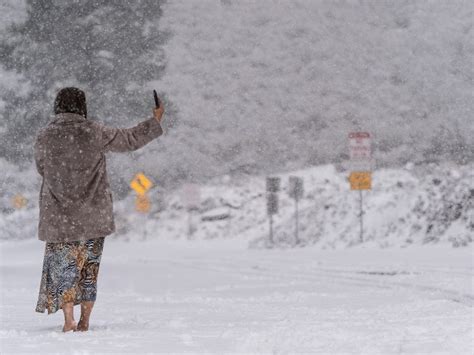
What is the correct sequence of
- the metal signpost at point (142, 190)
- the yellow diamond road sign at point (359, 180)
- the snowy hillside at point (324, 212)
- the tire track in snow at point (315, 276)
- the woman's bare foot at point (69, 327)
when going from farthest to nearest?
the metal signpost at point (142, 190) → the snowy hillside at point (324, 212) → the yellow diamond road sign at point (359, 180) → the tire track in snow at point (315, 276) → the woman's bare foot at point (69, 327)

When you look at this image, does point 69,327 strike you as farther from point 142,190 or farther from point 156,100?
point 142,190

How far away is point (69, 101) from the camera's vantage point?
244 inches

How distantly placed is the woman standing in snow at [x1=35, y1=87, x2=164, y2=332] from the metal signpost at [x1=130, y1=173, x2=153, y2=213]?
91.8 feet

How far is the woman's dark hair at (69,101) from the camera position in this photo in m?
6.20

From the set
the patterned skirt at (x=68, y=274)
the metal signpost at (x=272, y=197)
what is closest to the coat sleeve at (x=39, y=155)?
the patterned skirt at (x=68, y=274)

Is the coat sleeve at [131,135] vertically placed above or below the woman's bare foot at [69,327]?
above

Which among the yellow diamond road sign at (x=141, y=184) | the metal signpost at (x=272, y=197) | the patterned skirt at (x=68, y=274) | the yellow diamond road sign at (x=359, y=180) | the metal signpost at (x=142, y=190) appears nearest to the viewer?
the patterned skirt at (x=68, y=274)

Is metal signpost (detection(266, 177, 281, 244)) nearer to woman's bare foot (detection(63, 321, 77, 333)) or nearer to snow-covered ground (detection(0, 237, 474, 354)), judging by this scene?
snow-covered ground (detection(0, 237, 474, 354))

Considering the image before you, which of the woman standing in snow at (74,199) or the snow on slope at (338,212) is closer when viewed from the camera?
the woman standing in snow at (74,199)

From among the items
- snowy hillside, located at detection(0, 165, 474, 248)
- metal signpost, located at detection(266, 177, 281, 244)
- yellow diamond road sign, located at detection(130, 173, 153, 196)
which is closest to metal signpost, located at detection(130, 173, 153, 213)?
yellow diamond road sign, located at detection(130, 173, 153, 196)

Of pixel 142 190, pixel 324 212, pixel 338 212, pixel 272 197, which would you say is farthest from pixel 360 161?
pixel 142 190

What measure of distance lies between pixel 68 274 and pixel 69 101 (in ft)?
3.89

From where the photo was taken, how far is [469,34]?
4006 cm

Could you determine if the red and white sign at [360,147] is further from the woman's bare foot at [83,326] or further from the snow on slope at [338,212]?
Answer: the woman's bare foot at [83,326]
